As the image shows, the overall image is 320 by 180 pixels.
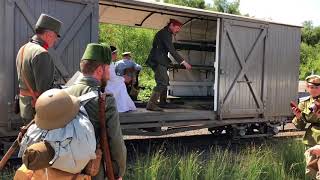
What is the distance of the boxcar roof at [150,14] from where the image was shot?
8945 mm

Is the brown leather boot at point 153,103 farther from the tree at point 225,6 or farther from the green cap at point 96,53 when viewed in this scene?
the tree at point 225,6

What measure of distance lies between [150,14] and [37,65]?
566cm

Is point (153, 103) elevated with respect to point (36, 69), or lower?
lower

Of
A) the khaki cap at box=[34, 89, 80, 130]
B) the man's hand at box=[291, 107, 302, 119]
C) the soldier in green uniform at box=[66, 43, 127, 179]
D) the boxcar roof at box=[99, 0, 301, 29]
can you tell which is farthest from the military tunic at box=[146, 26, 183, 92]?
Result: the khaki cap at box=[34, 89, 80, 130]

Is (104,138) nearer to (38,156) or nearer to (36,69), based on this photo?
(38,156)

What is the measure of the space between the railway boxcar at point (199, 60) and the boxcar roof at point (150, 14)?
2 cm

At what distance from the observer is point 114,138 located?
338cm

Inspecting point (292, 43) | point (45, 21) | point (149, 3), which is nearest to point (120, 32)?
point (292, 43)

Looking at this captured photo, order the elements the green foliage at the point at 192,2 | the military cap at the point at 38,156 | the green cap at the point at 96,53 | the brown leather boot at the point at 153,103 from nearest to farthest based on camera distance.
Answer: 1. the military cap at the point at 38,156
2. the green cap at the point at 96,53
3. the brown leather boot at the point at 153,103
4. the green foliage at the point at 192,2

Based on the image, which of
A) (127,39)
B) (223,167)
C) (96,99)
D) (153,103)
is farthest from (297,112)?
(127,39)

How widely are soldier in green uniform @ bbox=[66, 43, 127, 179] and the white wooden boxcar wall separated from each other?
355cm

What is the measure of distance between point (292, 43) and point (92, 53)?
8849 mm

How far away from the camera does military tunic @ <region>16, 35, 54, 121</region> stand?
5.14 meters

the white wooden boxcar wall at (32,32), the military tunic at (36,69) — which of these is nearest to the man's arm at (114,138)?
the military tunic at (36,69)
